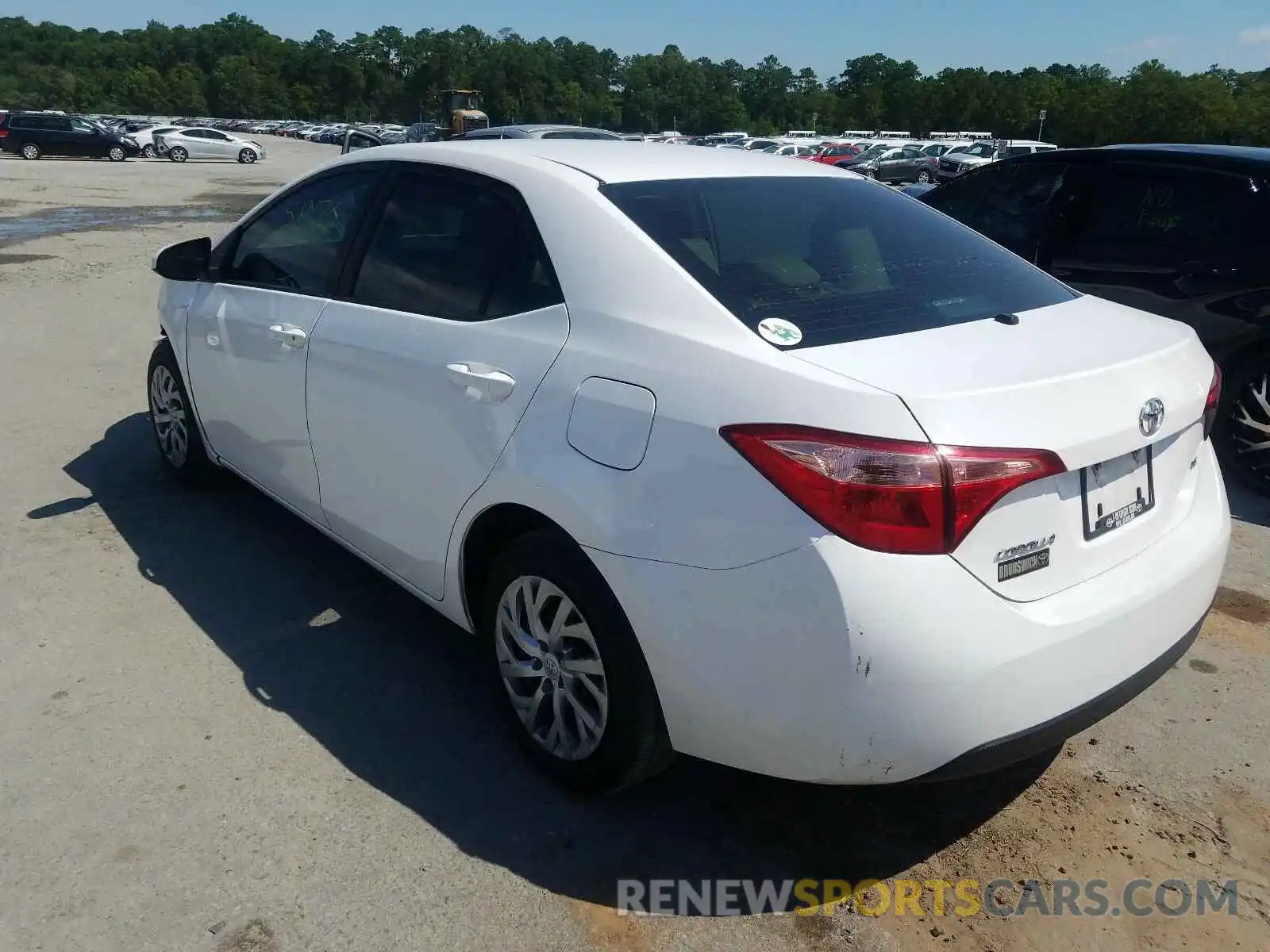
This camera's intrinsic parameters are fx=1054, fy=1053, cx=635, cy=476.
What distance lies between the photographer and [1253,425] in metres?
5.27

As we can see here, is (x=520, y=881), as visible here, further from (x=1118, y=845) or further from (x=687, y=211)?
(x=687, y=211)

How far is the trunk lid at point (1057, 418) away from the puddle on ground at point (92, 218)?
1496 centimetres

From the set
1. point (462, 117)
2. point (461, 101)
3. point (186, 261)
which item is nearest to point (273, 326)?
point (186, 261)

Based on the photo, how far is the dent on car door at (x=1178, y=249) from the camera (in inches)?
206

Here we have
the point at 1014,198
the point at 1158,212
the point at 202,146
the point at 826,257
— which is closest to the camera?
the point at 826,257

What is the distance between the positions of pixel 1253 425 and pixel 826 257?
3.41 meters

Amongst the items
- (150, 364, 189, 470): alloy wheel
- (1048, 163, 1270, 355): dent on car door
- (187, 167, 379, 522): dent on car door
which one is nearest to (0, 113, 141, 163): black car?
(150, 364, 189, 470): alloy wheel

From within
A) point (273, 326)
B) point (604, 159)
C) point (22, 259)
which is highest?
point (604, 159)

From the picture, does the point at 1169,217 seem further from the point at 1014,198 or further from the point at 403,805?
the point at 403,805

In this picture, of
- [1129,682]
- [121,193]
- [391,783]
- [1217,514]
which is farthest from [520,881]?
[121,193]

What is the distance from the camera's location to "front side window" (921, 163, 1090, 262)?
6117 millimetres

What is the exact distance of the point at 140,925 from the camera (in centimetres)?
248

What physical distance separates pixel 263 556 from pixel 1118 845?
11.3 ft

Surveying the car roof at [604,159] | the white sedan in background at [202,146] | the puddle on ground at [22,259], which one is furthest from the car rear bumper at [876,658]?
the white sedan in background at [202,146]
